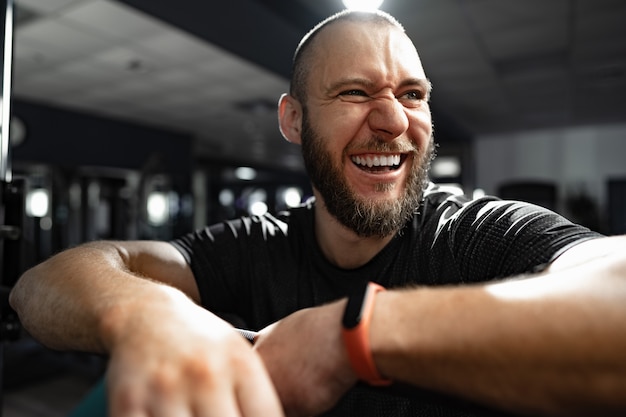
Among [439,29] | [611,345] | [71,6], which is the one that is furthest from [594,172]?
[611,345]

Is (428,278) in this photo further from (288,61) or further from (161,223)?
(161,223)

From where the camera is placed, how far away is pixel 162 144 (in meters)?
9.57

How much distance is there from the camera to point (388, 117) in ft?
4.25

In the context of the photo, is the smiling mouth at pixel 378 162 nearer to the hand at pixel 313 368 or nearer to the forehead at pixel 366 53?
the forehead at pixel 366 53

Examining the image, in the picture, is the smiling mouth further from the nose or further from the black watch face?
the black watch face

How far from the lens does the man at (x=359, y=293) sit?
1.81 ft

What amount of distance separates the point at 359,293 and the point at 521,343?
21 centimetres

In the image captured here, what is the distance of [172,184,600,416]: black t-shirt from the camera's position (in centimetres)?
104

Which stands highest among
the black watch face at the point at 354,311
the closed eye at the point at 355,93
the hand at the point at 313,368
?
the closed eye at the point at 355,93

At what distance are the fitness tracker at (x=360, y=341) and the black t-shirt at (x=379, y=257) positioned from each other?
289 mm

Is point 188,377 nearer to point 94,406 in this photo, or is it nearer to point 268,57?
point 94,406

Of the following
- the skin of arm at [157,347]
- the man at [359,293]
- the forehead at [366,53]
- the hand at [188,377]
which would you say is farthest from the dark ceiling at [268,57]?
the hand at [188,377]

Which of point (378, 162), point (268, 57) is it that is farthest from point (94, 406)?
point (268, 57)

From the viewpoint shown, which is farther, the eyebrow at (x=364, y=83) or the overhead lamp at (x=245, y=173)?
the overhead lamp at (x=245, y=173)
